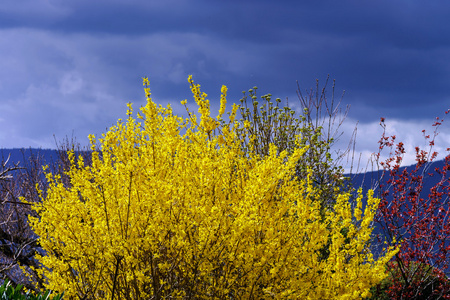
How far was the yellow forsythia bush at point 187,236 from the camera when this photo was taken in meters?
3.59

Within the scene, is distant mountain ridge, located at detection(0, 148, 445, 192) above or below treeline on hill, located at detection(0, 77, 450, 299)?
above

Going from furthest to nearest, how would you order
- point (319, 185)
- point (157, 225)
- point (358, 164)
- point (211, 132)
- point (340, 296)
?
point (358, 164) < point (319, 185) < point (211, 132) < point (340, 296) < point (157, 225)

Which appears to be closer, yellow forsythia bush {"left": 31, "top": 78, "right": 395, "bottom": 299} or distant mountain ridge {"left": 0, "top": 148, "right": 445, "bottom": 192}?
yellow forsythia bush {"left": 31, "top": 78, "right": 395, "bottom": 299}

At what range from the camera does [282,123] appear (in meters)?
8.04

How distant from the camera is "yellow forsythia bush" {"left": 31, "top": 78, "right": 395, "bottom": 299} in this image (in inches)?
141

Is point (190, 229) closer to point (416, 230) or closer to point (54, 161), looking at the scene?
point (416, 230)

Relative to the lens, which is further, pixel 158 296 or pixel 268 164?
pixel 268 164

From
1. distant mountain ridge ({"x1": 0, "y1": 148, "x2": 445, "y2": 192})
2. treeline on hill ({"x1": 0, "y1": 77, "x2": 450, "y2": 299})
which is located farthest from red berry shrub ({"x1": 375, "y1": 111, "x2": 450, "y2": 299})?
treeline on hill ({"x1": 0, "y1": 77, "x2": 450, "y2": 299})

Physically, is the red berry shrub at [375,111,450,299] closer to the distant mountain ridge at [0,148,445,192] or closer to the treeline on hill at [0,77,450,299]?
the distant mountain ridge at [0,148,445,192]

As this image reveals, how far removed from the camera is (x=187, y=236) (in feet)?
12.5

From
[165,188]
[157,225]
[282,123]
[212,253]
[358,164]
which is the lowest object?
[212,253]

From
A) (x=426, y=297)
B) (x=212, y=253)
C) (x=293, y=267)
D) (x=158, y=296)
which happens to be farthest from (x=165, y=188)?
(x=426, y=297)

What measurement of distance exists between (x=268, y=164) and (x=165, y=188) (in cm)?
102

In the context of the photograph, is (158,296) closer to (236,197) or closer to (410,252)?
(236,197)
